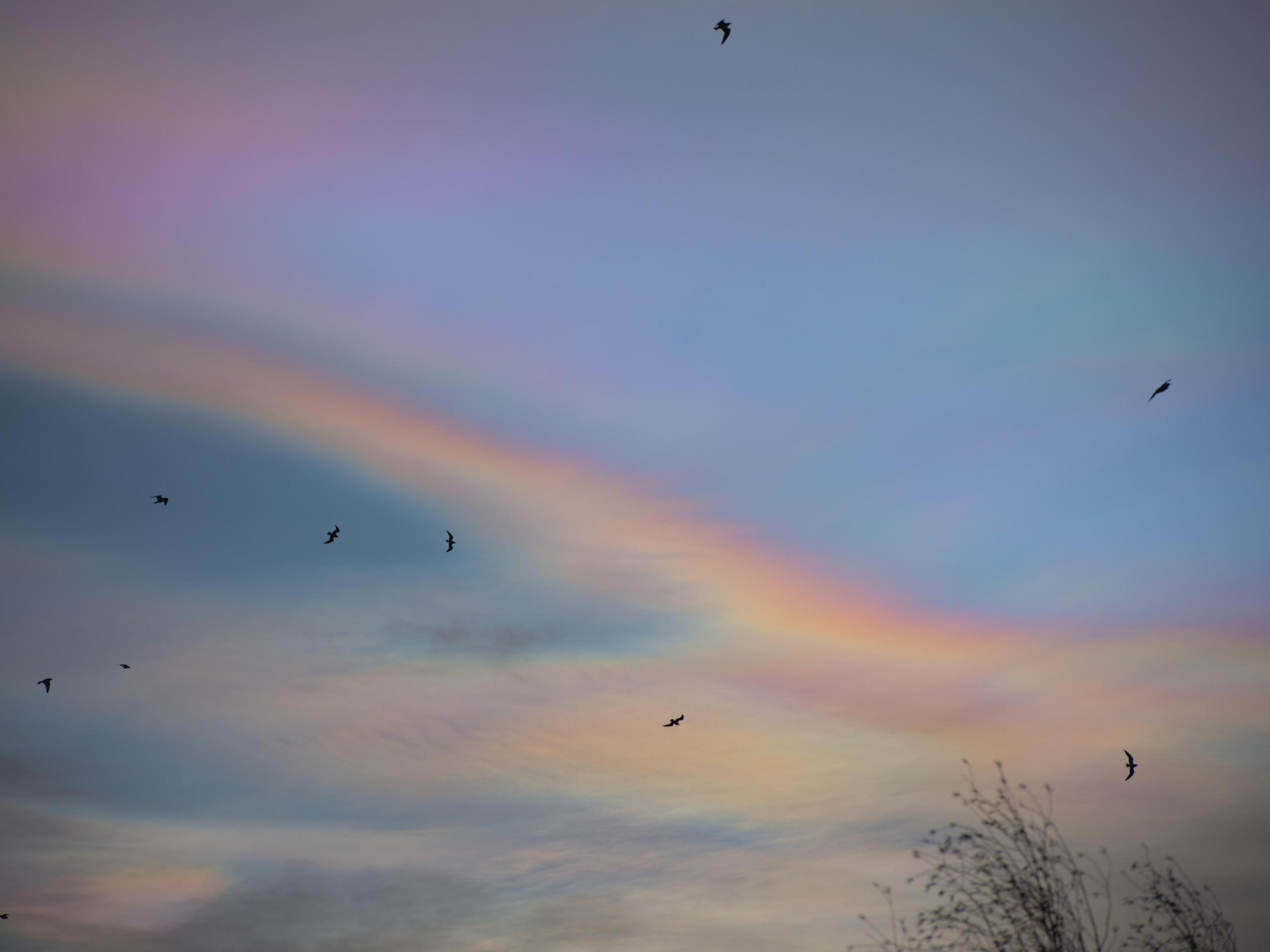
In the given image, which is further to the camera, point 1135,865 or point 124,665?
point 124,665

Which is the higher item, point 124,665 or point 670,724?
point 124,665

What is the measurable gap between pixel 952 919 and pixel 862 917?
12.4 feet

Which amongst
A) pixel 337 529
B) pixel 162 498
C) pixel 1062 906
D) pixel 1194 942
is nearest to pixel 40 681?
pixel 162 498

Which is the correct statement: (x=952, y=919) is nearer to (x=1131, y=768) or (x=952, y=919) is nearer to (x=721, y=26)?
(x=1131, y=768)

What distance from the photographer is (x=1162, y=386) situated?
31125 mm

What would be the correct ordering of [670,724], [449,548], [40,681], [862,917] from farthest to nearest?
[40,681]
[449,548]
[670,724]
[862,917]

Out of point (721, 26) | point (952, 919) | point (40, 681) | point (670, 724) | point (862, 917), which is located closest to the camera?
point (862, 917)

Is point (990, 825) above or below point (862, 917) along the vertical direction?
above

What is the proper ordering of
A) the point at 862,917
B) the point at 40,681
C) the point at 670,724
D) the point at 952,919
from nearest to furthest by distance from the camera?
1. the point at 862,917
2. the point at 952,919
3. the point at 670,724
4. the point at 40,681

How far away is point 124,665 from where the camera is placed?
54281 millimetres

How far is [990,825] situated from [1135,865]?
5.70 metres

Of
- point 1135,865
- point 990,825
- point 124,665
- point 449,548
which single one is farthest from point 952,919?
point 124,665

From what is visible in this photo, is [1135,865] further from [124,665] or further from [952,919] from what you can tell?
[124,665]

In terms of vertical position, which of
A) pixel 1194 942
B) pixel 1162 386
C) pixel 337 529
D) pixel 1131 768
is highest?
pixel 337 529
